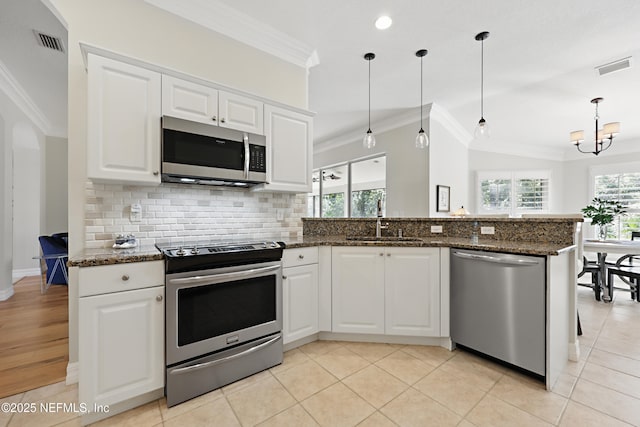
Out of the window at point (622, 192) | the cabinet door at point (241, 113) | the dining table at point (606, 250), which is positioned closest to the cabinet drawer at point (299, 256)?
the cabinet door at point (241, 113)

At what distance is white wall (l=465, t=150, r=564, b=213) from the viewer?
250 inches

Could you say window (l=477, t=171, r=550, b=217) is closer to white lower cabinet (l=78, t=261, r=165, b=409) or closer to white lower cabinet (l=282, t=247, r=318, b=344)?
white lower cabinet (l=282, t=247, r=318, b=344)

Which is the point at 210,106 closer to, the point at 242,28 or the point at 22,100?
the point at 242,28

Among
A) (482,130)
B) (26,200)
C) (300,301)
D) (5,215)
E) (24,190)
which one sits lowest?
(300,301)

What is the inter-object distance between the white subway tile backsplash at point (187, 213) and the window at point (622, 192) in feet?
23.1

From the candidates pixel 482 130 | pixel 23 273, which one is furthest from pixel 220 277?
pixel 23 273

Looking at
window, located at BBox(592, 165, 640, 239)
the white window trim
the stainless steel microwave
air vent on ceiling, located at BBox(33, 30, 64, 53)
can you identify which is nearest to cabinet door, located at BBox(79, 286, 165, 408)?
the stainless steel microwave

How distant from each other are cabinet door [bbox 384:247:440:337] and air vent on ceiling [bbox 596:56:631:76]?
3008 mm

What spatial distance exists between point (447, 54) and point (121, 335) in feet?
12.2

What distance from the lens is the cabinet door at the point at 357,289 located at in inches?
93.6

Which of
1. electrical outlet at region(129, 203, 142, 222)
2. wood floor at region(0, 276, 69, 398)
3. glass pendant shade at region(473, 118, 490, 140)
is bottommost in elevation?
wood floor at region(0, 276, 69, 398)

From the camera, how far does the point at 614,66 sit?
2994 millimetres

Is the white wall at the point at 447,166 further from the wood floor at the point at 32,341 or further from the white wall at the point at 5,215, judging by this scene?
the white wall at the point at 5,215

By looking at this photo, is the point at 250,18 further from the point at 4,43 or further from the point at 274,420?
the point at 274,420
